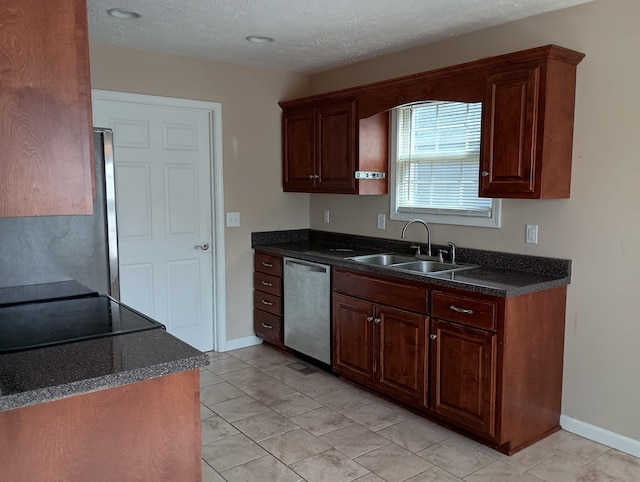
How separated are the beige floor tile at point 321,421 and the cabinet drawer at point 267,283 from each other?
4.16 feet

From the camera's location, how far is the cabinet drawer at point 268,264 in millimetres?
4375

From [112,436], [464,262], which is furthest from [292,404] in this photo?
[112,436]

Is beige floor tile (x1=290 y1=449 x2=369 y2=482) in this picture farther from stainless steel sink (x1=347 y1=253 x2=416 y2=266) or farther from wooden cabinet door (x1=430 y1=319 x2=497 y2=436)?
stainless steel sink (x1=347 y1=253 x2=416 y2=266)

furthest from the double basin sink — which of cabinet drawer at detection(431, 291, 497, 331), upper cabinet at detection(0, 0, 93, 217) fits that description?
upper cabinet at detection(0, 0, 93, 217)

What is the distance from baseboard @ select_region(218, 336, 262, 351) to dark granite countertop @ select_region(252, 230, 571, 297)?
82 centimetres

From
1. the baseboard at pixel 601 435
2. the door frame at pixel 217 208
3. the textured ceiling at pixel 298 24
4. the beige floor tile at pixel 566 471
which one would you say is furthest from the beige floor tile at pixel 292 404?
the textured ceiling at pixel 298 24

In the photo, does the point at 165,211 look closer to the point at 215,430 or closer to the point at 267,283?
the point at 267,283

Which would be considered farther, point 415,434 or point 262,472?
point 415,434

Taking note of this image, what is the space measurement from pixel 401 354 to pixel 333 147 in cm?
171

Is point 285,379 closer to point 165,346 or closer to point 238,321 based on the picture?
point 238,321

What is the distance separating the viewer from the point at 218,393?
365cm

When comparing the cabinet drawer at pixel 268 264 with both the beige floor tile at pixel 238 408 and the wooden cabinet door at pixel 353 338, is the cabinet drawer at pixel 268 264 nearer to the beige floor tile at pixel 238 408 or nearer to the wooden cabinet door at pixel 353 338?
the wooden cabinet door at pixel 353 338

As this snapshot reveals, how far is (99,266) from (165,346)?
150 centimetres

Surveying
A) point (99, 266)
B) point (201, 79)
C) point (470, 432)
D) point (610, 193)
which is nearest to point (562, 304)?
point (610, 193)
